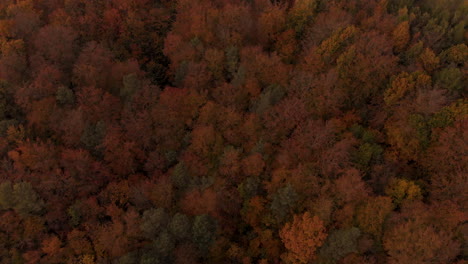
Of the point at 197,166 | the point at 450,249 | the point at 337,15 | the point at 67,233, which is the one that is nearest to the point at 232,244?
the point at 197,166

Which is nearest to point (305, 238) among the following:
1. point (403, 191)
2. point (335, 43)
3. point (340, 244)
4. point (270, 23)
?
point (340, 244)

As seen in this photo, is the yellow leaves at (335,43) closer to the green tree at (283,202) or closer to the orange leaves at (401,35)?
the orange leaves at (401,35)

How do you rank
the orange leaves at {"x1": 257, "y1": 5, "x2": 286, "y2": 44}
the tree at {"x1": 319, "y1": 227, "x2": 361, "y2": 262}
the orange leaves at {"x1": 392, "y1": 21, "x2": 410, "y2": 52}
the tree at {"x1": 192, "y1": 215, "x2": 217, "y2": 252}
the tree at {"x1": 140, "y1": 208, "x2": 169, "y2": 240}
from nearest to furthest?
the tree at {"x1": 319, "y1": 227, "x2": 361, "y2": 262}
the tree at {"x1": 140, "y1": 208, "x2": 169, "y2": 240}
the tree at {"x1": 192, "y1": 215, "x2": 217, "y2": 252}
the orange leaves at {"x1": 392, "y1": 21, "x2": 410, "y2": 52}
the orange leaves at {"x1": 257, "y1": 5, "x2": 286, "y2": 44}

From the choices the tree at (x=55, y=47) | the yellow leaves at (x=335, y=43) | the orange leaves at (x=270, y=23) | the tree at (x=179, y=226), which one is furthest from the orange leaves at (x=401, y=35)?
the tree at (x=55, y=47)

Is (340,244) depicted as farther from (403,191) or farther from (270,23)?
(270,23)

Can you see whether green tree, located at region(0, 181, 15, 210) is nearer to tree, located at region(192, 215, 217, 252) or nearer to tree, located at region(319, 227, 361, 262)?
tree, located at region(192, 215, 217, 252)

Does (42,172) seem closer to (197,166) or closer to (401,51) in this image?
(197,166)

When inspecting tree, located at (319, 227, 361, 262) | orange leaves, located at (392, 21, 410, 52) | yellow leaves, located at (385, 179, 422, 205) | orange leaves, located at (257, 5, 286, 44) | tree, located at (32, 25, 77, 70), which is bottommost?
tree, located at (319, 227, 361, 262)

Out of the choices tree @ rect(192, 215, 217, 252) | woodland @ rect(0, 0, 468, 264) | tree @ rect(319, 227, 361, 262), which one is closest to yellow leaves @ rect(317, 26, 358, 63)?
woodland @ rect(0, 0, 468, 264)
